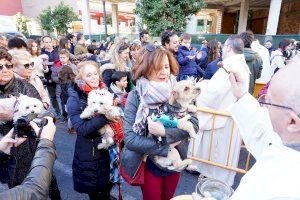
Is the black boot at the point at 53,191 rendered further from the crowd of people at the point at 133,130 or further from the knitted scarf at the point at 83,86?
the knitted scarf at the point at 83,86

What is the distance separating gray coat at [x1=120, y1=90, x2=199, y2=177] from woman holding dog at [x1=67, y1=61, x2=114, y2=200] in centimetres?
47

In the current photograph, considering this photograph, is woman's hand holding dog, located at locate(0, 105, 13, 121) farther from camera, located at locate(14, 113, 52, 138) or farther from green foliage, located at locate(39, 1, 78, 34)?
green foliage, located at locate(39, 1, 78, 34)

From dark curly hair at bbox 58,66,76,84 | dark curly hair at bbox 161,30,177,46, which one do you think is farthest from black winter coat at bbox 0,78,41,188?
dark curly hair at bbox 161,30,177,46

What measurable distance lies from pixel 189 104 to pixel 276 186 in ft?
4.46

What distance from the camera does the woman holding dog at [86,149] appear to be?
2.44 m

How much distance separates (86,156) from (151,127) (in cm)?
99

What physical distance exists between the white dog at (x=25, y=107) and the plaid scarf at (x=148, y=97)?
86cm

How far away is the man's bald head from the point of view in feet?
3.30

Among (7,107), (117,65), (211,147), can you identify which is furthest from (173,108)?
(117,65)

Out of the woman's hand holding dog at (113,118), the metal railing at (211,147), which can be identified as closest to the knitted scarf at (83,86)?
the woman's hand holding dog at (113,118)

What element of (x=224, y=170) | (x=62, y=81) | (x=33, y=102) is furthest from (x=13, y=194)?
(x=62, y=81)

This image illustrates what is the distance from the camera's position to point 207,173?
146 inches

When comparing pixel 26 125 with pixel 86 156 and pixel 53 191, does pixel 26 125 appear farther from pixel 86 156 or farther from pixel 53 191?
pixel 53 191

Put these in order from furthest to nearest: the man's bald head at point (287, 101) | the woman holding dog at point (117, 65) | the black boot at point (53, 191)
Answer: the woman holding dog at point (117, 65), the black boot at point (53, 191), the man's bald head at point (287, 101)
